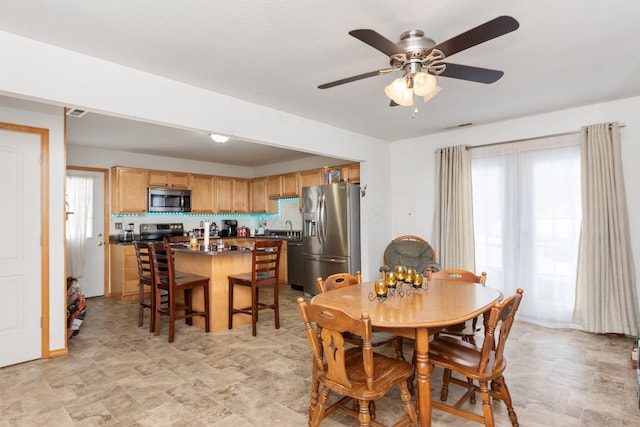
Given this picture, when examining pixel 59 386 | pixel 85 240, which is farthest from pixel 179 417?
pixel 85 240

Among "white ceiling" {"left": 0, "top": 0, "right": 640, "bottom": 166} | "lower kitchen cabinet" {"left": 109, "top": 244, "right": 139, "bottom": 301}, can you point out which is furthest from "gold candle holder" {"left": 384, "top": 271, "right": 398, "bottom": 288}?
"lower kitchen cabinet" {"left": 109, "top": 244, "right": 139, "bottom": 301}

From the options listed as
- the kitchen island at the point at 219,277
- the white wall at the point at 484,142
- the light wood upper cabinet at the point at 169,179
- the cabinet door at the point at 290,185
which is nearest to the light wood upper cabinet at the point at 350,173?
the white wall at the point at 484,142

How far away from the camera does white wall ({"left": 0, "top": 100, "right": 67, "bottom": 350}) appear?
318 cm

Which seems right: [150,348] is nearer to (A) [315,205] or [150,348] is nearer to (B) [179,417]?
(B) [179,417]

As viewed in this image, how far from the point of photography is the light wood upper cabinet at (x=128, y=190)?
5.59 meters

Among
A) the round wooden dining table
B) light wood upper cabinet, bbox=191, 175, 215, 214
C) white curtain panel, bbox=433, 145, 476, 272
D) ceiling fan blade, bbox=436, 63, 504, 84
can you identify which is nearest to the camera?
the round wooden dining table

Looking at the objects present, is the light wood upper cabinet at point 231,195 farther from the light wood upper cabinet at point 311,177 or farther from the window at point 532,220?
the window at point 532,220

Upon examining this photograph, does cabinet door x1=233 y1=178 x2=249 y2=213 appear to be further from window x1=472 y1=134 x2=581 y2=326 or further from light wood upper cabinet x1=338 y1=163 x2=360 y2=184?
window x1=472 y1=134 x2=581 y2=326

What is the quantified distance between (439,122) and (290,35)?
2715 mm

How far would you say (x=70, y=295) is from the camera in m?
3.80

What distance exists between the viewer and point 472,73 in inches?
82.3

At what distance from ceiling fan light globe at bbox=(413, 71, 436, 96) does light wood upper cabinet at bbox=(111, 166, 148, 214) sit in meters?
5.17

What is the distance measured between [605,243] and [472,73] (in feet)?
9.19

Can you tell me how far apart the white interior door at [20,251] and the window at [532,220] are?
4.89 m
